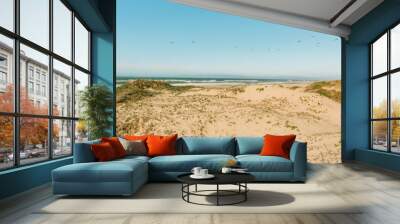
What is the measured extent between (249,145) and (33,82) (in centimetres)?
383

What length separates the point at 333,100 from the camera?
12.7 meters

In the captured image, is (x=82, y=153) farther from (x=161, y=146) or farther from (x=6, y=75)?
(x=161, y=146)

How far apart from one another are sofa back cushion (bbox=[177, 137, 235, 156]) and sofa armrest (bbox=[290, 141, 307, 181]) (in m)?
1.27

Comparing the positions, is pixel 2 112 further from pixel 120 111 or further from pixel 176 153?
pixel 120 111

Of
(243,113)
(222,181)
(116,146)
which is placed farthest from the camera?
(243,113)

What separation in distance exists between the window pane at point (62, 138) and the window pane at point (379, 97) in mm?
6860

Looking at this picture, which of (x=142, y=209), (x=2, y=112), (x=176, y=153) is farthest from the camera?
(x=176, y=153)

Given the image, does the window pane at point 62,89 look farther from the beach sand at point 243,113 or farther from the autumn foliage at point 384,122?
the autumn foliage at point 384,122

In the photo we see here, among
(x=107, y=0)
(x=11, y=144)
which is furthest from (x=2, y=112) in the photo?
(x=107, y=0)

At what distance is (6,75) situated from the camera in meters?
5.16

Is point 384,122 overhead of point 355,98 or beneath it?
beneath

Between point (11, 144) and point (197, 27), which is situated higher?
point (197, 27)

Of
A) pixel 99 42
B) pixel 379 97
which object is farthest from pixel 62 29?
pixel 379 97

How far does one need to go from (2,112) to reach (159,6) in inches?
335
